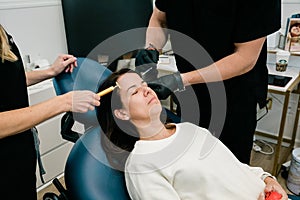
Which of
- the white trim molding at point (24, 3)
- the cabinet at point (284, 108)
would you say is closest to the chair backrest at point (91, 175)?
the cabinet at point (284, 108)

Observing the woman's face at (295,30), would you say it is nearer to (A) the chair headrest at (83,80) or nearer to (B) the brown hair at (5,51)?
(A) the chair headrest at (83,80)

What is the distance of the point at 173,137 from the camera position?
118 cm

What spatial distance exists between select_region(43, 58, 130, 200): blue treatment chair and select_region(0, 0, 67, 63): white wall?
113cm

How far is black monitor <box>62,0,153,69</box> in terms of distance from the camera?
7.18ft

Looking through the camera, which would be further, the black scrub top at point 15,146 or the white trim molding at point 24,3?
the white trim molding at point 24,3

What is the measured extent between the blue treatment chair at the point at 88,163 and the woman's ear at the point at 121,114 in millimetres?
81

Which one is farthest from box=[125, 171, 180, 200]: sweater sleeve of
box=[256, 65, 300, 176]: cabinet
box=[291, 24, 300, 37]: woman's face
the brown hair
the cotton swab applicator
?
box=[291, 24, 300, 37]: woman's face

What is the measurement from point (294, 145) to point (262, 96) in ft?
4.61

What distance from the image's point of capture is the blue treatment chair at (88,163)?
3.04ft

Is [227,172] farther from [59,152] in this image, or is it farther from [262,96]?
[59,152]

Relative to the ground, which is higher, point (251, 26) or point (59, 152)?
point (251, 26)

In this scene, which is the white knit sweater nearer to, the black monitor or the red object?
the red object

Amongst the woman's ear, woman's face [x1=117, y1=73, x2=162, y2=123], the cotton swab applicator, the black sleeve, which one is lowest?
the woman's ear

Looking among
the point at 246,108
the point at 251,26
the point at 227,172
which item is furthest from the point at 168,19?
the point at 227,172
